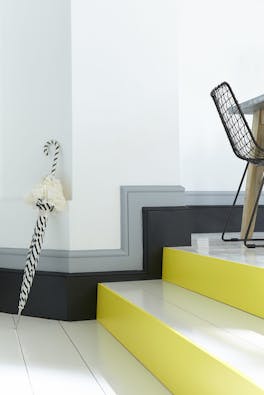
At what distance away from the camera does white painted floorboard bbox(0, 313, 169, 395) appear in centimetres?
163

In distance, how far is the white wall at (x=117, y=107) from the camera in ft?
9.00

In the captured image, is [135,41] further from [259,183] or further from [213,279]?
[213,279]

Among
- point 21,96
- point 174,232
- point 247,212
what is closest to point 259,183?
point 247,212

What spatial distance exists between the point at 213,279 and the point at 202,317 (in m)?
0.34

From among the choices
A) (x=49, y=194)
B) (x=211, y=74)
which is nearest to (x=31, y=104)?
(x=49, y=194)

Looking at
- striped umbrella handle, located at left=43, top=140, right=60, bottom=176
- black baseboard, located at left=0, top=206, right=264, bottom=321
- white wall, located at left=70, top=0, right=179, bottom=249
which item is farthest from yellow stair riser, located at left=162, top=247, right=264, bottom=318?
striped umbrella handle, located at left=43, top=140, right=60, bottom=176

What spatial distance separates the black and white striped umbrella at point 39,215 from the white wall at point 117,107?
0.11 meters

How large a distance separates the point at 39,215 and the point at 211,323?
1.30m

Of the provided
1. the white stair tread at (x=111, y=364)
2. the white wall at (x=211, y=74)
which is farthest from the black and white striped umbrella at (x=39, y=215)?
the white wall at (x=211, y=74)

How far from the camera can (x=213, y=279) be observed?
2.08m

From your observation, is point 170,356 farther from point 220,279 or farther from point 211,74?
point 211,74

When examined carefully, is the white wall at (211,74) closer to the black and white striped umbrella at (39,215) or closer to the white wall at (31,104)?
the white wall at (31,104)

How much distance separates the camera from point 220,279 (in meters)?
2.02

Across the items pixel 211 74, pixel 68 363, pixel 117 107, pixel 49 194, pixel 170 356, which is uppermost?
pixel 211 74
